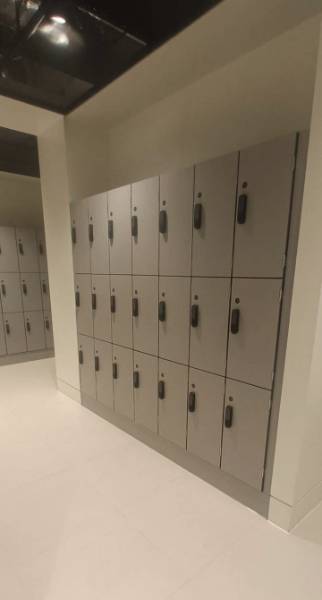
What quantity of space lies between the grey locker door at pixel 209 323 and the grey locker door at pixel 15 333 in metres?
3.48

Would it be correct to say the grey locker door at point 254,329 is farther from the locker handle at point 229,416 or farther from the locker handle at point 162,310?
the locker handle at point 162,310

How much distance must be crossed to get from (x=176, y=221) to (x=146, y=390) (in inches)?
52.9

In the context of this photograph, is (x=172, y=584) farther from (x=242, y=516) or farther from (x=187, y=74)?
(x=187, y=74)

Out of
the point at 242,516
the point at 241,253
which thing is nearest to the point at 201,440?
the point at 242,516

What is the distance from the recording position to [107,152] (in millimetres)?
2779

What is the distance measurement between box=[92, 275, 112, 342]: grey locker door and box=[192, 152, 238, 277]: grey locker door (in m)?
1.00

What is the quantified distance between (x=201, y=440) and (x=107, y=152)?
2.81m

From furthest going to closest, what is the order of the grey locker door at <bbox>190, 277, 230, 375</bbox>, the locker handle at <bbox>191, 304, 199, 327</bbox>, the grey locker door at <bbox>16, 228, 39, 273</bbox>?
1. the grey locker door at <bbox>16, 228, 39, 273</bbox>
2. the locker handle at <bbox>191, 304, 199, 327</bbox>
3. the grey locker door at <bbox>190, 277, 230, 375</bbox>

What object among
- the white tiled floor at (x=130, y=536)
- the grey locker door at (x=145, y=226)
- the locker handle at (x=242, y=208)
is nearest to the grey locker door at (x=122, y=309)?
the grey locker door at (x=145, y=226)

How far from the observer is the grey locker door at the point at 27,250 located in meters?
4.17

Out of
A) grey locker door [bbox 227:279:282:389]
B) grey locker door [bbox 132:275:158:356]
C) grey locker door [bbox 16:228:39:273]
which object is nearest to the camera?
grey locker door [bbox 227:279:282:389]

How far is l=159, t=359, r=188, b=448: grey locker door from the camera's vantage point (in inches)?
75.5

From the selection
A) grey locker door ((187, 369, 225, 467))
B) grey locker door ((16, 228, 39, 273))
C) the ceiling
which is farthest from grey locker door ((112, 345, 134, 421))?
grey locker door ((16, 228, 39, 273))

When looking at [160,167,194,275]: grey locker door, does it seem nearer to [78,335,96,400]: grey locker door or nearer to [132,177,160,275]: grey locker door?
[132,177,160,275]: grey locker door
